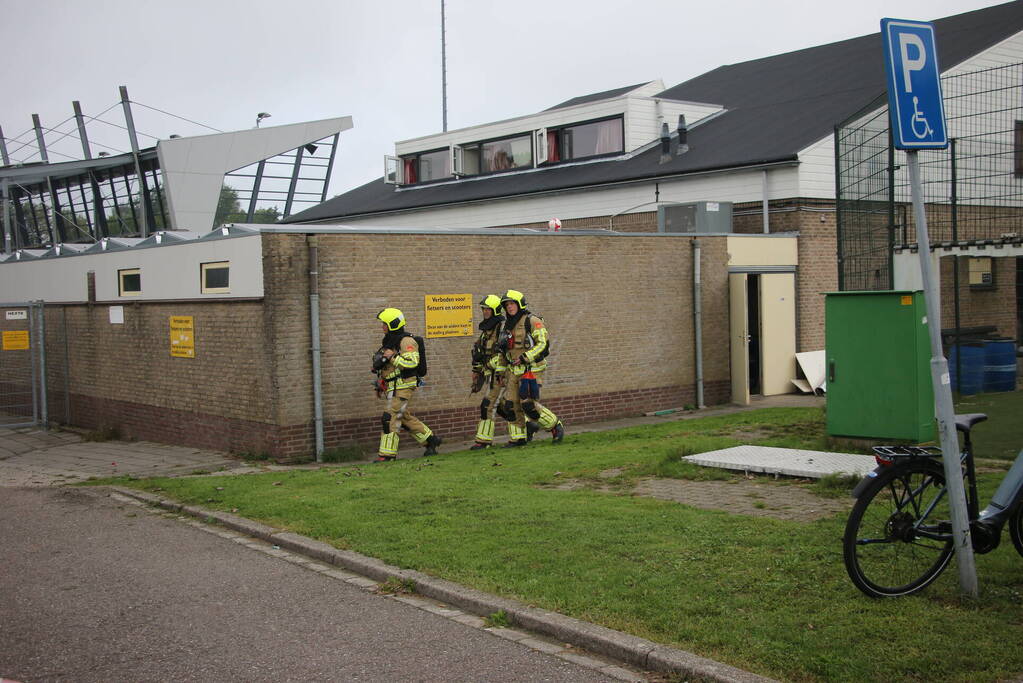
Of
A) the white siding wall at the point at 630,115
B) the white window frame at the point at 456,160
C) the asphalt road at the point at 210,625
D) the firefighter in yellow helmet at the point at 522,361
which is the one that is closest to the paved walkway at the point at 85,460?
the firefighter in yellow helmet at the point at 522,361

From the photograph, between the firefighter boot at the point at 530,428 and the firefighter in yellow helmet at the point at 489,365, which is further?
the firefighter boot at the point at 530,428

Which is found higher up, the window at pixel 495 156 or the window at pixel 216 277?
the window at pixel 495 156

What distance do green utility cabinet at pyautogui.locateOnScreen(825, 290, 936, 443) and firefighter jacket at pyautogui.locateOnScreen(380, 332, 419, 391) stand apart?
5.03m

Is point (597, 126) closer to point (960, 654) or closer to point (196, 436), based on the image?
point (196, 436)

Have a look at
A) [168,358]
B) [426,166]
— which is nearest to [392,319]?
[168,358]

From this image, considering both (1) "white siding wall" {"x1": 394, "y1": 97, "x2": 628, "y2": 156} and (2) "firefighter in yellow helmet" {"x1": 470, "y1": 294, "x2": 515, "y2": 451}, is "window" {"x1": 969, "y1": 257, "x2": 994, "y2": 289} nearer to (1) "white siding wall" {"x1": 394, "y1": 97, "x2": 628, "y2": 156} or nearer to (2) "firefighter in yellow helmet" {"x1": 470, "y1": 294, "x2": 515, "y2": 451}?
(2) "firefighter in yellow helmet" {"x1": 470, "y1": 294, "x2": 515, "y2": 451}

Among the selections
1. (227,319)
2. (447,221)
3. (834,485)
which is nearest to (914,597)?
(834,485)

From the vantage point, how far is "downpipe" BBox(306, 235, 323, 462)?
1323 cm

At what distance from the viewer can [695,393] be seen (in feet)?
58.8

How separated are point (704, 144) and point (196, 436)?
49.8 ft

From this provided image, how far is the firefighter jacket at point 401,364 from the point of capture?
1261 centimetres

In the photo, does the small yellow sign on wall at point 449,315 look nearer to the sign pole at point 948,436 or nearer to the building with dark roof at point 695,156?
the building with dark roof at point 695,156

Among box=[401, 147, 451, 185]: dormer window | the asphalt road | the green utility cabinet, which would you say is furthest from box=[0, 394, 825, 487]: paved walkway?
box=[401, 147, 451, 185]: dormer window

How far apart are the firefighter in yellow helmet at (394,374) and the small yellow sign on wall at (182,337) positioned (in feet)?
11.7
